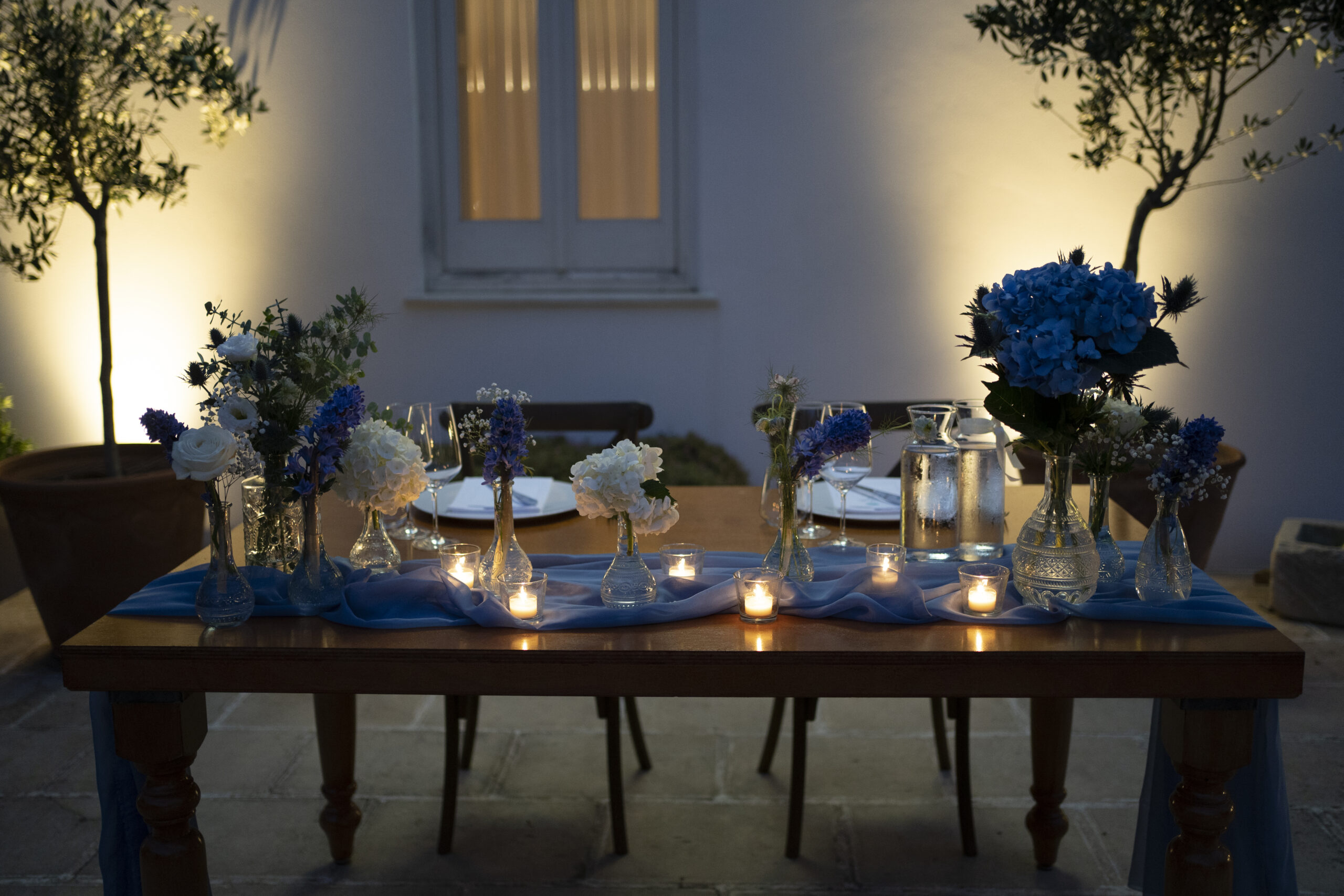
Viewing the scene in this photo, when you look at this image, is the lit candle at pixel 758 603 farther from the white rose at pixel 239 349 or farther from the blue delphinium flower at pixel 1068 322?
the white rose at pixel 239 349

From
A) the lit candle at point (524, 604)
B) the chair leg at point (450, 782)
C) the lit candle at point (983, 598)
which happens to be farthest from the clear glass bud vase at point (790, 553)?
the chair leg at point (450, 782)

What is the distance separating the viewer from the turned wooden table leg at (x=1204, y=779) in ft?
4.28

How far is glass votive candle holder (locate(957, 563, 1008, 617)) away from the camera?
4.62 feet

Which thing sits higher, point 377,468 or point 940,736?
point 377,468

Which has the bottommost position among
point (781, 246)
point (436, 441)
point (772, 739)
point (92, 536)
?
point (772, 739)

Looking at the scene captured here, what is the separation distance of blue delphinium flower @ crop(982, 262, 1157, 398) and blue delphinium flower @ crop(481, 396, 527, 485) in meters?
0.61

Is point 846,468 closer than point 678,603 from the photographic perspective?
No

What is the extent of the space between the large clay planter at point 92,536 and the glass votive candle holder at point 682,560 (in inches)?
75.4

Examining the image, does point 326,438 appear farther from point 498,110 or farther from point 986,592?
point 498,110

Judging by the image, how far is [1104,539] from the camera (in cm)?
155

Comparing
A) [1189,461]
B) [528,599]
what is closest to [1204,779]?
[1189,461]

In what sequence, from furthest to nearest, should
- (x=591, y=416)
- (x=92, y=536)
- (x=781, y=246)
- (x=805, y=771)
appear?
(x=781, y=246), (x=92, y=536), (x=591, y=416), (x=805, y=771)

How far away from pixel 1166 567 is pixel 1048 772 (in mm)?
742

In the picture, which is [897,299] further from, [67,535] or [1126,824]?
[67,535]
